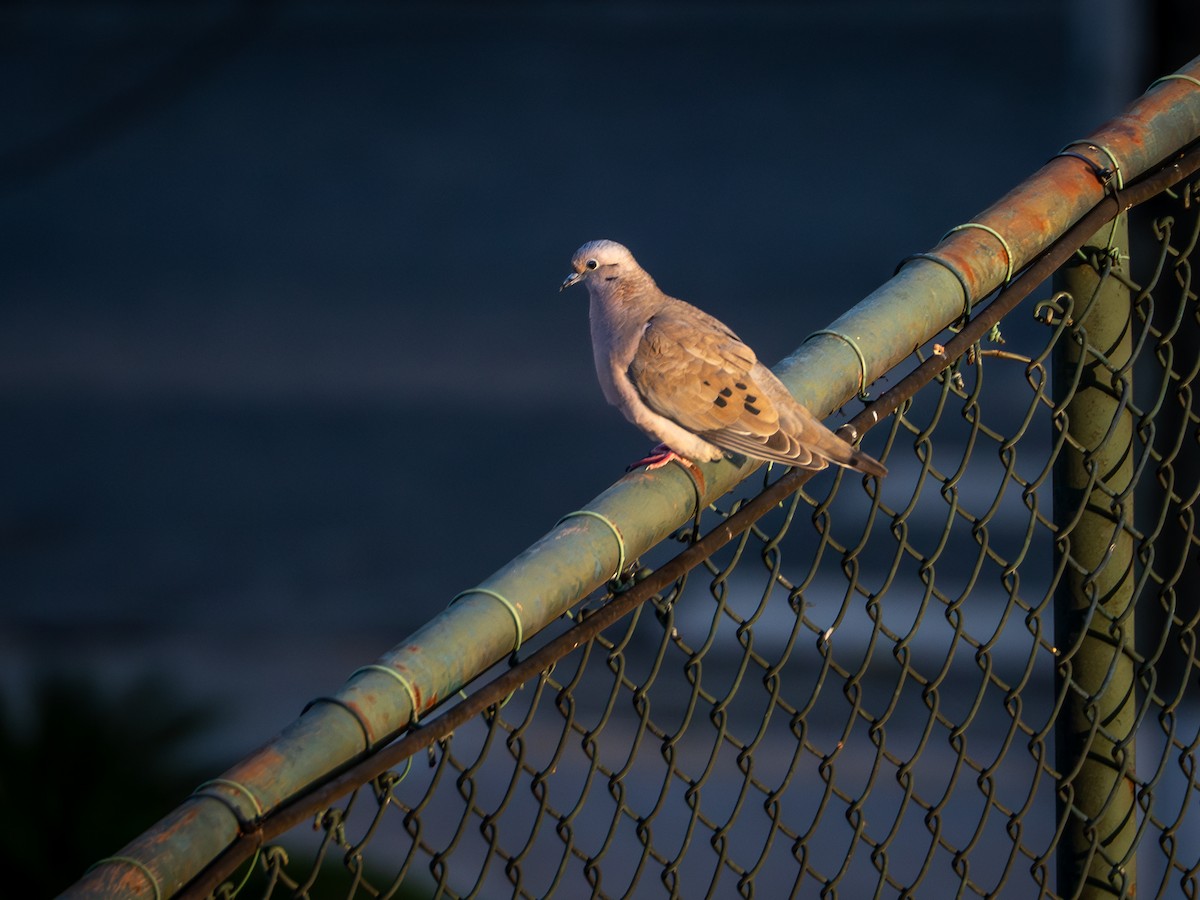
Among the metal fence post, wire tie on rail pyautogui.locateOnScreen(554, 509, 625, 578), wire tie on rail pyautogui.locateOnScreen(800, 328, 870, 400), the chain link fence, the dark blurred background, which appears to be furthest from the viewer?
the dark blurred background

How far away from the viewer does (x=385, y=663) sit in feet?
5.43

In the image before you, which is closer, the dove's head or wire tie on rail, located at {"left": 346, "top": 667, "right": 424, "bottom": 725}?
wire tie on rail, located at {"left": 346, "top": 667, "right": 424, "bottom": 725}

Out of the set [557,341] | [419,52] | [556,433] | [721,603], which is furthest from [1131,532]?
[419,52]

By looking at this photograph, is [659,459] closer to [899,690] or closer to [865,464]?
[865,464]

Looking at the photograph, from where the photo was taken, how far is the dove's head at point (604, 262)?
3.36 metres

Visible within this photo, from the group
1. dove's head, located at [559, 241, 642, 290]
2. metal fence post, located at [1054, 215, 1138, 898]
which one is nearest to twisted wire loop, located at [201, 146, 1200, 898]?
metal fence post, located at [1054, 215, 1138, 898]

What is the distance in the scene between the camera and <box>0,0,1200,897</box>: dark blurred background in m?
8.12

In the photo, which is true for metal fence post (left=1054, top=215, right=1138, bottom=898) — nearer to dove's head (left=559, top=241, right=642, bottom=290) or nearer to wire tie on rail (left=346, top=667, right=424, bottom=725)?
wire tie on rail (left=346, top=667, right=424, bottom=725)

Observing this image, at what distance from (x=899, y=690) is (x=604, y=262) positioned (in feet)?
4.75

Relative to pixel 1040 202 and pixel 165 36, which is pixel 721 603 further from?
pixel 165 36

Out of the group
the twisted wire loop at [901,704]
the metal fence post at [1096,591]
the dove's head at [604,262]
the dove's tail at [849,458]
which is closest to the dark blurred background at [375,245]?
the twisted wire loop at [901,704]

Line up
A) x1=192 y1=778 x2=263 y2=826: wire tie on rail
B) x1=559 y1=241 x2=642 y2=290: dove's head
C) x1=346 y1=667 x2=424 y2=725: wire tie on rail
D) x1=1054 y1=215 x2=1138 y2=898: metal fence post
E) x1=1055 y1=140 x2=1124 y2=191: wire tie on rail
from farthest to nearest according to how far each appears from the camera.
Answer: x1=559 y1=241 x2=642 y2=290: dove's head, x1=1054 y1=215 x2=1138 y2=898: metal fence post, x1=1055 y1=140 x2=1124 y2=191: wire tie on rail, x1=346 y1=667 x2=424 y2=725: wire tie on rail, x1=192 y1=778 x2=263 y2=826: wire tie on rail

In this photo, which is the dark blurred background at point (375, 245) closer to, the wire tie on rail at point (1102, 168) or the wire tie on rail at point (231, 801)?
the wire tie on rail at point (1102, 168)

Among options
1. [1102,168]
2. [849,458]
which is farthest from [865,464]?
[1102,168]
